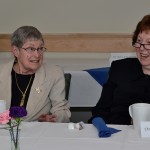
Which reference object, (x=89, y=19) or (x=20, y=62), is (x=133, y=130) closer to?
(x=20, y=62)

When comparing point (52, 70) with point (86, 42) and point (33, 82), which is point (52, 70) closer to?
point (33, 82)

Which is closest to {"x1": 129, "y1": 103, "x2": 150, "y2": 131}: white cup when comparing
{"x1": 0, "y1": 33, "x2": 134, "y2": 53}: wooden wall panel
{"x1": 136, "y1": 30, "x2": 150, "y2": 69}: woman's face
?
{"x1": 136, "y1": 30, "x2": 150, "y2": 69}: woman's face

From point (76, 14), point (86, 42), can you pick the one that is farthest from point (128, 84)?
point (76, 14)

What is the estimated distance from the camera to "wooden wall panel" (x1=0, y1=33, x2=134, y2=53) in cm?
404

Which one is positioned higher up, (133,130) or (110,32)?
(110,32)

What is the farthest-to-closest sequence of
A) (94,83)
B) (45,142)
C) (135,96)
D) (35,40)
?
(94,83) < (35,40) < (135,96) < (45,142)

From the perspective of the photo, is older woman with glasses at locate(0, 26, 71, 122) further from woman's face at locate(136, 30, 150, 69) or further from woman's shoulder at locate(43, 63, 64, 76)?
woman's face at locate(136, 30, 150, 69)

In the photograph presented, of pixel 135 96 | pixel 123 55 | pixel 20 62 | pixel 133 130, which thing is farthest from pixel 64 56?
pixel 133 130

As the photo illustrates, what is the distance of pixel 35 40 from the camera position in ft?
7.89

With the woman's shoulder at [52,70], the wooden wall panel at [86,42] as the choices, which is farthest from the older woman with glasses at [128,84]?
the wooden wall panel at [86,42]

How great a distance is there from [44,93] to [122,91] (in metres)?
0.50

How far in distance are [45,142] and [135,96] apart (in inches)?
32.5

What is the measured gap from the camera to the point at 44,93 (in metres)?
2.41

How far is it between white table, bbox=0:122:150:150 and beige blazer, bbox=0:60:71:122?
20.9 inches
